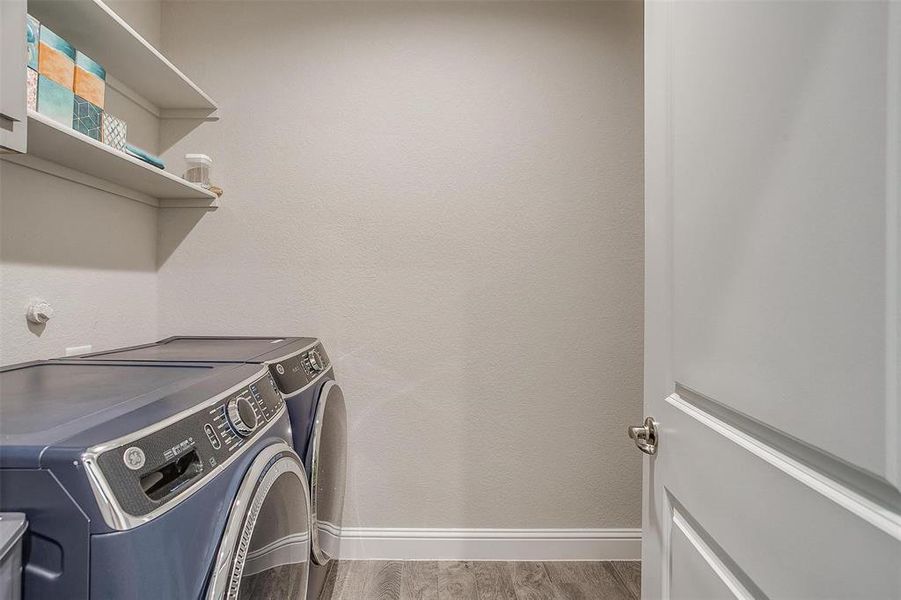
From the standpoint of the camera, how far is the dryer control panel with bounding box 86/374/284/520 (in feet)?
2.03

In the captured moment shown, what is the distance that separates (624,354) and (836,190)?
5.49ft

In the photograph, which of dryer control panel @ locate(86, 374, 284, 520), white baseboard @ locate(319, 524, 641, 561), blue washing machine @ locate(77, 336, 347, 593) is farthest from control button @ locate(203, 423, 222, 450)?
white baseboard @ locate(319, 524, 641, 561)

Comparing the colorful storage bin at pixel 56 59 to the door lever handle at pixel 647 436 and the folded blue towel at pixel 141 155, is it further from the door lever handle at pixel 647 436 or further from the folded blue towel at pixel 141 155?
the door lever handle at pixel 647 436

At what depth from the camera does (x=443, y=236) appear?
6.67 feet

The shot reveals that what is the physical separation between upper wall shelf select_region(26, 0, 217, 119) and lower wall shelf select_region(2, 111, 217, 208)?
0.38 meters

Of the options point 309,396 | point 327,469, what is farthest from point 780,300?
point 327,469

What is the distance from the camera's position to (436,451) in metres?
2.03

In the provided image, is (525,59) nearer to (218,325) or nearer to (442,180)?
(442,180)

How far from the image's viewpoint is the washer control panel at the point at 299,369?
136cm

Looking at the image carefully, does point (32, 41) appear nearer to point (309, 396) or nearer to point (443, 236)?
point (309, 396)

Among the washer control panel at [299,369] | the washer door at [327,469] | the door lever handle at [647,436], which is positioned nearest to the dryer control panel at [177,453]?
the washer control panel at [299,369]

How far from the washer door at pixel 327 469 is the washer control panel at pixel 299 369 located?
78 mm

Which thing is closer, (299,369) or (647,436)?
(647,436)

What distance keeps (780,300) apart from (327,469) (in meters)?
1.44
